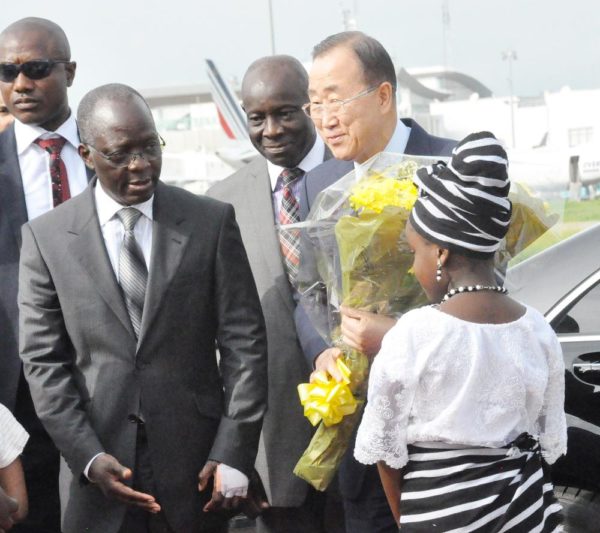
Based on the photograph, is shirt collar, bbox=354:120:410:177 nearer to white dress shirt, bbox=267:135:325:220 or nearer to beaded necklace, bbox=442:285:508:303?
white dress shirt, bbox=267:135:325:220

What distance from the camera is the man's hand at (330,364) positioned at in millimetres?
3404

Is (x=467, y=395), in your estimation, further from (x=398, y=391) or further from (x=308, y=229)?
(x=308, y=229)

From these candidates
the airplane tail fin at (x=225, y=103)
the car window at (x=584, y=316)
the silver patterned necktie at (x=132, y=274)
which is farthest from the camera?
the airplane tail fin at (x=225, y=103)

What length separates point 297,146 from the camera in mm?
4535

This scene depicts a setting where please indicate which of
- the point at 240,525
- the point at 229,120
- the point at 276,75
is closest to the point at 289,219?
the point at 276,75

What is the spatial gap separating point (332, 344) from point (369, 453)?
0.73 meters

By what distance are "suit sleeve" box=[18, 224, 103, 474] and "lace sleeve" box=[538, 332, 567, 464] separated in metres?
1.50

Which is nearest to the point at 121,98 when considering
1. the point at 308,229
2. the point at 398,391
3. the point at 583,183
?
the point at 308,229

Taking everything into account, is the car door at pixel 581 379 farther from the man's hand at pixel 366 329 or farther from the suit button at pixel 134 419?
the suit button at pixel 134 419

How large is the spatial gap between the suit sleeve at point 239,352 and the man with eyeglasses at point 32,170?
95cm

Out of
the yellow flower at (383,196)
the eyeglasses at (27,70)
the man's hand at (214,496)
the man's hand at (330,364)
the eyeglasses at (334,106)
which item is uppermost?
the eyeglasses at (27,70)

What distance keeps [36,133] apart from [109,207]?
0.91 m

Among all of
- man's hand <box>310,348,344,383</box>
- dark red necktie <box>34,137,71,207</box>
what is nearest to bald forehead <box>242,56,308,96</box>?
dark red necktie <box>34,137,71,207</box>

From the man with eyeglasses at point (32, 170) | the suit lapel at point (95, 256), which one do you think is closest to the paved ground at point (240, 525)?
the man with eyeglasses at point (32, 170)
